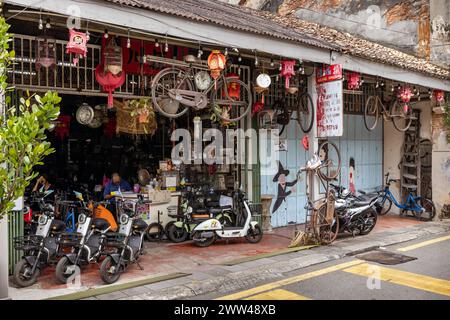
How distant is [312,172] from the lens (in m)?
9.29

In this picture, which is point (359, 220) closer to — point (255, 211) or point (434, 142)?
point (255, 211)

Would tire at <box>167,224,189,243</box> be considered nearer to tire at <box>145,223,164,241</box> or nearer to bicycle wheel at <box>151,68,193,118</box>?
tire at <box>145,223,164,241</box>

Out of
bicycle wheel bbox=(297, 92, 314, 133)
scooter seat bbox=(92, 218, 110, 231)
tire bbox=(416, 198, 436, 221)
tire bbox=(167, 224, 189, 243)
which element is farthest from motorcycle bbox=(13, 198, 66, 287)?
tire bbox=(416, 198, 436, 221)

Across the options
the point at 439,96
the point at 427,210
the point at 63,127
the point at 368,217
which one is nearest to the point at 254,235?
the point at 368,217

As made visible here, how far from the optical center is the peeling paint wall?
13648 millimetres

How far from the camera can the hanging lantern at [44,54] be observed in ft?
22.6

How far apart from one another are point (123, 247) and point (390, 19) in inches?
516

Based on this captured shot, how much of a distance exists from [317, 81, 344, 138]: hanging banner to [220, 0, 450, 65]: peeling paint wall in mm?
6665

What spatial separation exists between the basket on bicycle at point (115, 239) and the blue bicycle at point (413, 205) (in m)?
8.75

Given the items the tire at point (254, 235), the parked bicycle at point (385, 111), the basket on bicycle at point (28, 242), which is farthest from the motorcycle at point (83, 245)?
the parked bicycle at point (385, 111)

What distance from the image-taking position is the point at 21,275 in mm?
6344

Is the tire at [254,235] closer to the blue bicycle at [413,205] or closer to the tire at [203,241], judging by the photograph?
the tire at [203,241]

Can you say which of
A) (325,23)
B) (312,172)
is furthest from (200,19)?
(325,23)
